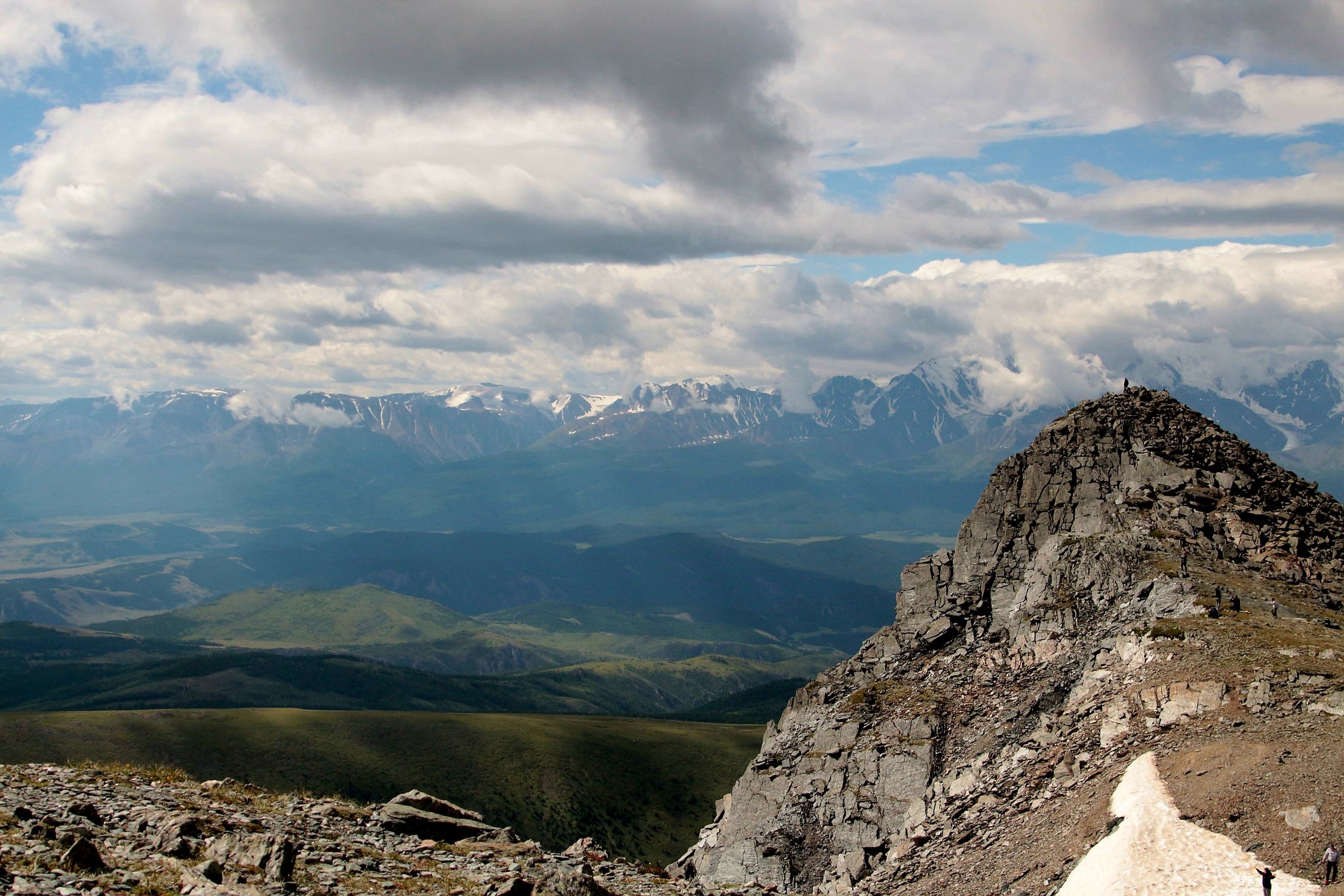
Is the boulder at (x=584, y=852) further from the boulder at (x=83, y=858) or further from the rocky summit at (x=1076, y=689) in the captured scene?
the boulder at (x=83, y=858)

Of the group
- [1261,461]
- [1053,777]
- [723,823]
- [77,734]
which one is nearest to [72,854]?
[1053,777]

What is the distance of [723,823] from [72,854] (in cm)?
4415

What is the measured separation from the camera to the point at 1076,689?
2058 inches

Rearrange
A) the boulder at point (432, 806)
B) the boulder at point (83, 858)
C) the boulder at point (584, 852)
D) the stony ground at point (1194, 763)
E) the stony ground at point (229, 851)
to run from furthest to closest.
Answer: the boulder at point (432, 806)
the boulder at point (584, 852)
the stony ground at point (1194, 763)
the stony ground at point (229, 851)
the boulder at point (83, 858)

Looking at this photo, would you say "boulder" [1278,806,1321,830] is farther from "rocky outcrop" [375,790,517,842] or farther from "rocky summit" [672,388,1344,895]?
"rocky outcrop" [375,790,517,842]

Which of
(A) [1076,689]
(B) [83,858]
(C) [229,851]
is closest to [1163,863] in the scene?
(A) [1076,689]

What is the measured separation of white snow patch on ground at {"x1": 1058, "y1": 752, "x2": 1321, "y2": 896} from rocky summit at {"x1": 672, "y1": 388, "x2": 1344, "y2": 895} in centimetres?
42

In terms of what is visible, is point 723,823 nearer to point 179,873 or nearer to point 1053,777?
point 1053,777

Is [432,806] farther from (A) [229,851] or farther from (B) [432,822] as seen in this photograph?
(A) [229,851]

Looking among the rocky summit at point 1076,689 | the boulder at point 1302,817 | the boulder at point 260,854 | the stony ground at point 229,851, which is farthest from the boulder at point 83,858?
the boulder at point 1302,817

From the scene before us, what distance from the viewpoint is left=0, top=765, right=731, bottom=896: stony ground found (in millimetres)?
30109

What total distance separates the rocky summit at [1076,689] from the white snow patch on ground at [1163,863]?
0.42 meters

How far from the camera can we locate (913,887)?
44.3 m

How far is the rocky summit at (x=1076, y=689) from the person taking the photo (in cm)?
4031
